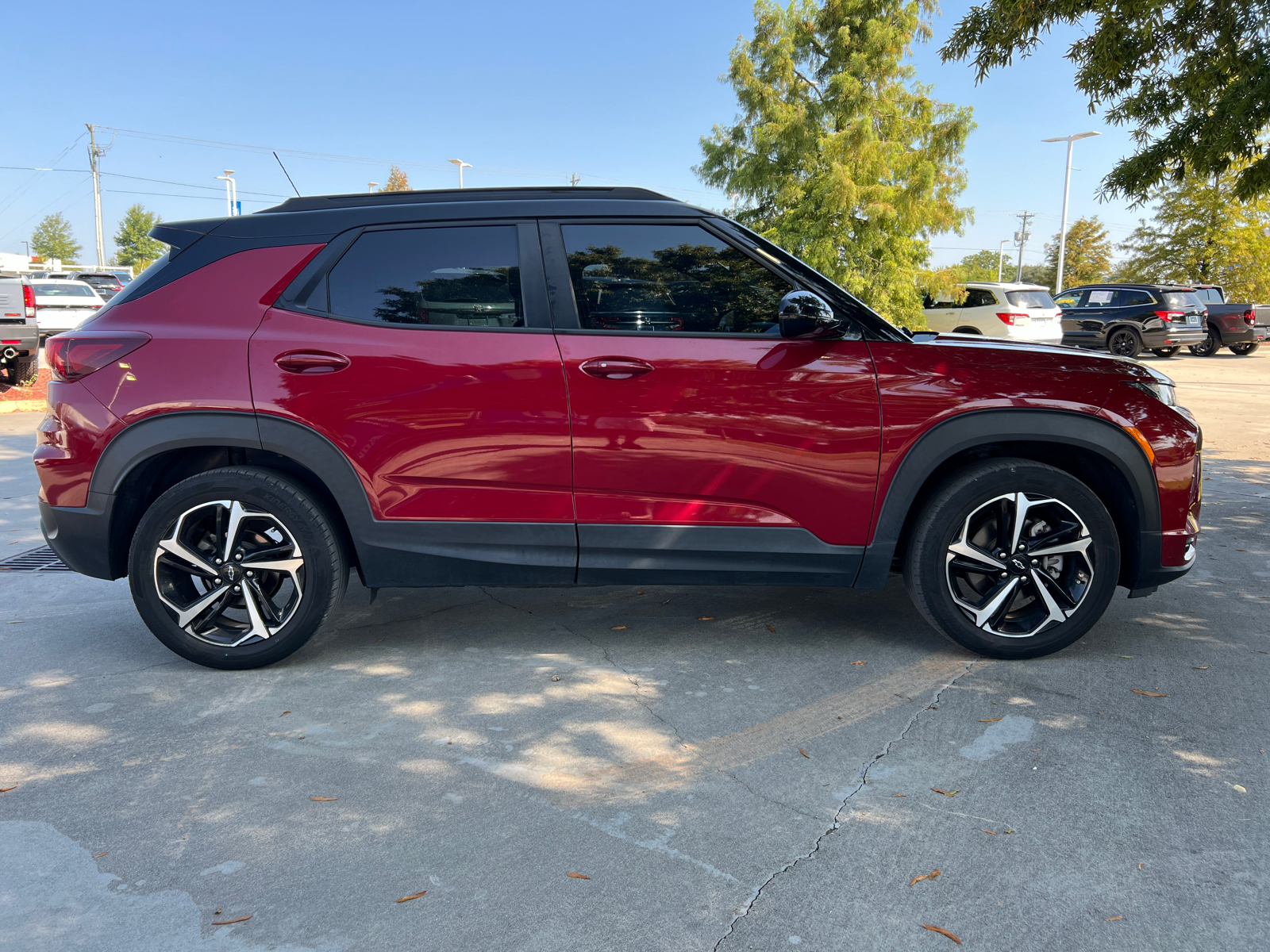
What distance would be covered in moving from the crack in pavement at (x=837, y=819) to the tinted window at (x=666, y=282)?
1.55 meters

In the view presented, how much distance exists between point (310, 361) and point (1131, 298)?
75.9ft

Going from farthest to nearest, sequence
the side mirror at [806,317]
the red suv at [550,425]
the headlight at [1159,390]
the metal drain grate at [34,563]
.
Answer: the metal drain grate at [34,563]
the headlight at [1159,390]
the red suv at [550,425]
the side mirror at [806,317]

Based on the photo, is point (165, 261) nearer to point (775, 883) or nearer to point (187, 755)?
point (187, 755)

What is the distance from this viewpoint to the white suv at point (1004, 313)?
17734mm

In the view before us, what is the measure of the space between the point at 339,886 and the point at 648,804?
87 centimetres

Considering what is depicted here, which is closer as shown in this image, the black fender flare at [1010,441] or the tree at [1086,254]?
the black fender flare at [1010,441]

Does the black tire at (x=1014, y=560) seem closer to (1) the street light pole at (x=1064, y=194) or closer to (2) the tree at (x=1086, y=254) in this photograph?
(1) the street light pole at (x=1064, y=194)

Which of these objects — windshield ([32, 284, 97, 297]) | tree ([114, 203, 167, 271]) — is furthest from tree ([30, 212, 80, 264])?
windshield ([32, 284, 97, 297])

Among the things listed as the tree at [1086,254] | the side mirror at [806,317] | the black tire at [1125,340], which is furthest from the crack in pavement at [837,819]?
the tree at [1086,254]

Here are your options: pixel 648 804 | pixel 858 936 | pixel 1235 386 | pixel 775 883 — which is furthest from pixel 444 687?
pixel 1235 386

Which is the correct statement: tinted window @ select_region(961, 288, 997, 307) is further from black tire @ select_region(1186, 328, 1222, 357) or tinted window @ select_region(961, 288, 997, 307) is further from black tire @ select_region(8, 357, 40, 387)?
black tire @ select_region(8, 357, 40, 387)

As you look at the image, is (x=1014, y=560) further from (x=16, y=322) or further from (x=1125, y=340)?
(x=1125, y=340)

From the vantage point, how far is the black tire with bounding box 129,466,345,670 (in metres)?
3.59

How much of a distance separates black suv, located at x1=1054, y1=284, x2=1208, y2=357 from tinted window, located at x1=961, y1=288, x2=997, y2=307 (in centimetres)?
427
